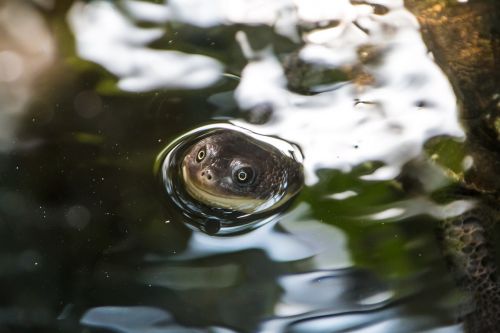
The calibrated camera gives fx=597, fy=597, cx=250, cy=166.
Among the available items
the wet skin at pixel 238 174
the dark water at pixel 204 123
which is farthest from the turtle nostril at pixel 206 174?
the dark water at pixel 204 123

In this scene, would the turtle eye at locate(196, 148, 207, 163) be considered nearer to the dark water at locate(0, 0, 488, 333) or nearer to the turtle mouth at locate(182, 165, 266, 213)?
the turtle mouth at locate(182, 165, 266, 213)

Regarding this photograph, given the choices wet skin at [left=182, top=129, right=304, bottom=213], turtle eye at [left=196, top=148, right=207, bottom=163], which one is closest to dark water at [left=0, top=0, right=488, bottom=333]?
wet skin at [left=182, top=129, right=304, bottom=213]

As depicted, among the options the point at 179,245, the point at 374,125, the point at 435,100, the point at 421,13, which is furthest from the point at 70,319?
the point at 421,13

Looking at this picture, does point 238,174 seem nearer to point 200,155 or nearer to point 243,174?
point 243,174

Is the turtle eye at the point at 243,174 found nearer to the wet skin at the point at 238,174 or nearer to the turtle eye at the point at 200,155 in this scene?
the wet skin at the point at 238,174

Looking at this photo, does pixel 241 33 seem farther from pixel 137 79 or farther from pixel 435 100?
pixel 435 100

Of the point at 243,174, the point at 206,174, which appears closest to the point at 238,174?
the point at 243,174
